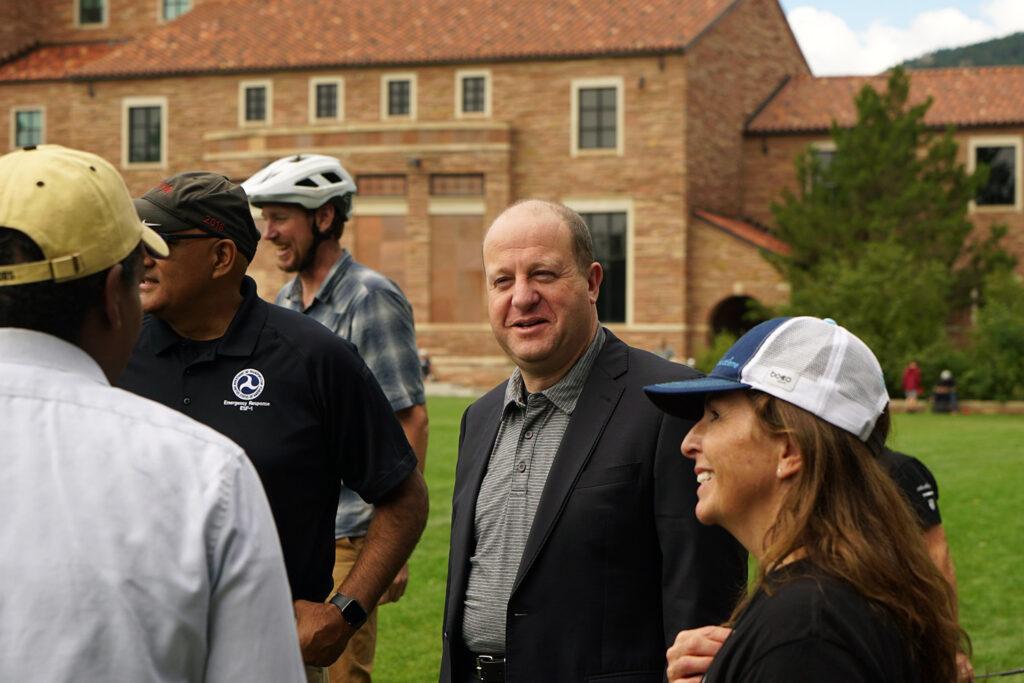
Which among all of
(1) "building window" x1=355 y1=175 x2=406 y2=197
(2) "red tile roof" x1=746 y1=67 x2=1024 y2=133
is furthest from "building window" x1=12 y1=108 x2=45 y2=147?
(2) "red tile roof" x1=746 y1=67 x2=1024 y2=133

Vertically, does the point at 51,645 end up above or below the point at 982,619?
above

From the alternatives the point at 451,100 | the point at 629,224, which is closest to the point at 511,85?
the point at 451,100

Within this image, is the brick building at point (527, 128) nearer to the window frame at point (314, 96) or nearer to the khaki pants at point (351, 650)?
the window frame at point (314, 96)

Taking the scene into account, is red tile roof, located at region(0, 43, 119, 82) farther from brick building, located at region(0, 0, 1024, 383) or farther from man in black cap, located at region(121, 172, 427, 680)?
man in black cap, located at region(121, 172, 427, 680)

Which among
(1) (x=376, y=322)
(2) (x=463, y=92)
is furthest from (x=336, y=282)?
(2) (x=463, y=92)

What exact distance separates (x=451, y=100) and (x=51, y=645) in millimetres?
45946

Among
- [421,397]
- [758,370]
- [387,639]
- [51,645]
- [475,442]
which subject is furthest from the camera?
[387,639]

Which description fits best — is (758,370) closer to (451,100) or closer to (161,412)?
(161,412)

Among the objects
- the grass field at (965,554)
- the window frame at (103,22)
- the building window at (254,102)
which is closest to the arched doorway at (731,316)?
the building window at (254,102)

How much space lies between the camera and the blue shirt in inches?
221

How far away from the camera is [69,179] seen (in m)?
2.19

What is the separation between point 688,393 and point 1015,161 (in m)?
46.5

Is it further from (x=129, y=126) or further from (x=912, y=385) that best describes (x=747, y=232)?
(x=129, y=126)

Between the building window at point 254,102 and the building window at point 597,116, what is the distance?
35.8 feet
